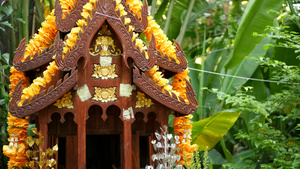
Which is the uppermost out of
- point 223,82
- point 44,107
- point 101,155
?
point 223,82

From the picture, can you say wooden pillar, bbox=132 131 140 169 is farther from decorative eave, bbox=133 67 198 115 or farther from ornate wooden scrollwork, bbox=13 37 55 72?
ornate wooden scrollwork, bbox=13 37 55 72

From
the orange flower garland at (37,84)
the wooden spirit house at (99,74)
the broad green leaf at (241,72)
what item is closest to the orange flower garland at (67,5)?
the wooden spirit house at (99,74)

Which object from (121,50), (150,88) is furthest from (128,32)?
(150,88)

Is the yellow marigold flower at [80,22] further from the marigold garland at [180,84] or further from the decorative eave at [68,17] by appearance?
the marigold garland at [180,84]

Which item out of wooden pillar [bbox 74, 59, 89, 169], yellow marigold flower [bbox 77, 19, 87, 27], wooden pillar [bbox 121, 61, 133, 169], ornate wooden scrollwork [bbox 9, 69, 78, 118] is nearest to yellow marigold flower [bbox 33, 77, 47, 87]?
ornate wooden scrollwork [bbox 9, 69, 78, 118]

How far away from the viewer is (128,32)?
482cm

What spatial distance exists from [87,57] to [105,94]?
0.46 m

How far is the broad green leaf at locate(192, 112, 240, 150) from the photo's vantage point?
20.4ft

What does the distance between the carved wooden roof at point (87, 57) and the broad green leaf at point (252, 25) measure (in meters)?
2.07

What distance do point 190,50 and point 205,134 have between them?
3.63 meters

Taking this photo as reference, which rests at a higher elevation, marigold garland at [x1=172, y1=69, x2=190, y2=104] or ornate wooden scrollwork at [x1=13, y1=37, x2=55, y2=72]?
ornate wooden scrollwork at [x1=13, y1=37, x2=55, y2=72]

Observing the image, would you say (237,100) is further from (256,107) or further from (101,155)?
(101,155)

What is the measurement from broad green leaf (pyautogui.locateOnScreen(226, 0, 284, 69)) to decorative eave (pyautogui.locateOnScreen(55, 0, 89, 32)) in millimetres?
2741

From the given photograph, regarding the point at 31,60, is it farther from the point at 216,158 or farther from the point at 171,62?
the point at 216,158
